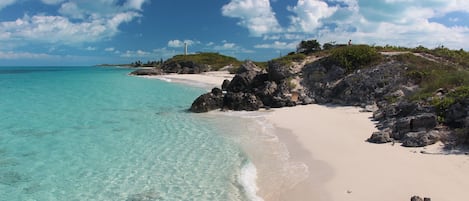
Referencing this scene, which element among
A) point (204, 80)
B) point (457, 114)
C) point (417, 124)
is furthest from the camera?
point (204, 80)

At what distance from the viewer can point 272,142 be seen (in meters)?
13.4

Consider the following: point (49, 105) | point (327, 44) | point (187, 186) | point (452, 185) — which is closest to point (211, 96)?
point (49, 105)

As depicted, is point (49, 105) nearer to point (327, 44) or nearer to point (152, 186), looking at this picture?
point (152, 186)

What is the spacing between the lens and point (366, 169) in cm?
945

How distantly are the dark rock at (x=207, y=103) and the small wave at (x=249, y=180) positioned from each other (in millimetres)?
11296

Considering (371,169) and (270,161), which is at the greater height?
(371,169)

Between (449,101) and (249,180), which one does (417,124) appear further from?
(249,180)

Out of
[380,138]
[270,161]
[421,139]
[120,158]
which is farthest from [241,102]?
[421,139]

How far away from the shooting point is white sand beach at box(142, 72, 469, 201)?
7809mm

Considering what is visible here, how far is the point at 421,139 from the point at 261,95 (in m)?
13.4

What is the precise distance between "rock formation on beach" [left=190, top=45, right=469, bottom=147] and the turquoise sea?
160 inches

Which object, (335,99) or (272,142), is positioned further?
(335,99)

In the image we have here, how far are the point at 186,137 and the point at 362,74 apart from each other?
14010 mm

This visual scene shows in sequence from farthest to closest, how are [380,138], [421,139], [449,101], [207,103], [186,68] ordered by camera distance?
[186,68]
[207,103]
[449,101]
[380,138]
[421,139]
